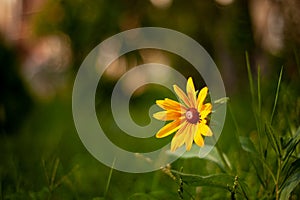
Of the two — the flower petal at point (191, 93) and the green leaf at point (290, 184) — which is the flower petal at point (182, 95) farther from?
the green leaf at point (290, 184)

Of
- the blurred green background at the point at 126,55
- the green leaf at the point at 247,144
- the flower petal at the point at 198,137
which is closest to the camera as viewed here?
the flower petal at the point at 198,137

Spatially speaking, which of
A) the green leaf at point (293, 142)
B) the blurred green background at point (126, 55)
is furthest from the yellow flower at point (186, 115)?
the blurred green background at point (126, 55)

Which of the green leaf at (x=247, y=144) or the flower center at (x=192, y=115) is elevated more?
the flower center at (x=192, y=115)

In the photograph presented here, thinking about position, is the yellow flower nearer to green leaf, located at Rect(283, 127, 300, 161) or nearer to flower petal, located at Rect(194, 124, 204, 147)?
flower petal, located at Rect(194, 124, 204, 147)

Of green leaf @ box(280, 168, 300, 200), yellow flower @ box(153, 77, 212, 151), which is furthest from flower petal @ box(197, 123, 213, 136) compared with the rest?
green leaf @ box(280, 168, 300, 200)

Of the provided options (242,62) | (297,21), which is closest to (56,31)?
(242,62)

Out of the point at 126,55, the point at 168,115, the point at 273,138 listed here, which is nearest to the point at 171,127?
the point at 168,115

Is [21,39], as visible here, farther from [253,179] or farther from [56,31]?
[253,179]

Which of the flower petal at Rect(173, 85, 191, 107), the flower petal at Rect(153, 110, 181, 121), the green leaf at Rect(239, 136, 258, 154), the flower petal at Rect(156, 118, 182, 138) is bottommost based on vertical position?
the green leaf at Rect(239, 136, 258, 154)
